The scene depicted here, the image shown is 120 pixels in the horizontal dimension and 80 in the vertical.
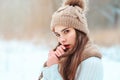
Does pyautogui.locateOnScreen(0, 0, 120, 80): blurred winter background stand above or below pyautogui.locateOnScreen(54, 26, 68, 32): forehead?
below

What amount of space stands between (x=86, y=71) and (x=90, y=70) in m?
0.01

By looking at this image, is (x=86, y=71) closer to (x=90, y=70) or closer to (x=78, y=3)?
(x=90, y=70)

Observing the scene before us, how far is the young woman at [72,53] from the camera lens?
114 centimetres

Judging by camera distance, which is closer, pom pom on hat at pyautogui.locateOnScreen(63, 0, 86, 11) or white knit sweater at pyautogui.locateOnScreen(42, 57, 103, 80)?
white knit sweater at pyautogui.locateOnScreen(42, 57, 103, 80)

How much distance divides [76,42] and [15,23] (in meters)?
2.03

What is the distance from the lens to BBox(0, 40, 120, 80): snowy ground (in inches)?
113

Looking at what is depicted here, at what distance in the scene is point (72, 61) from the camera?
45.3 inches

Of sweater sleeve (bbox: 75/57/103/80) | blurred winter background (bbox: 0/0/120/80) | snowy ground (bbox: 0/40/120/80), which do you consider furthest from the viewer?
blurred winter background (bbox: 0/0/120/80)

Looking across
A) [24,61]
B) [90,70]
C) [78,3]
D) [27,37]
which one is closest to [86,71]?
[90,70]

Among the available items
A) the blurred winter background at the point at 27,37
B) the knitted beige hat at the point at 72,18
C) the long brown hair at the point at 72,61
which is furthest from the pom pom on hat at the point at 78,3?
the blurred winter background at the point at 27,37

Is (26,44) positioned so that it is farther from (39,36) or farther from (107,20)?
(107,20)

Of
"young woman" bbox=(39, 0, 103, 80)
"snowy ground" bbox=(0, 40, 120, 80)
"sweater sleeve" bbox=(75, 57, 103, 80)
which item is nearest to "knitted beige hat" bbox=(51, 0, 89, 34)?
"young woman" bbox=(39, 0, 103, 80)

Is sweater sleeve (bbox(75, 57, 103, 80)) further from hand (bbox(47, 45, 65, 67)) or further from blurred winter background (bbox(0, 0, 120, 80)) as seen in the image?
blurred winter background (bbox(0, 0, 120, 80))

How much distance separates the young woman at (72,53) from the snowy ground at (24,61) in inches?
63.9
